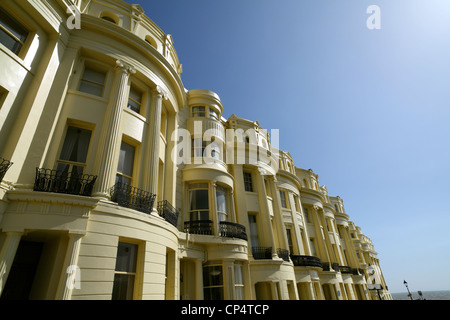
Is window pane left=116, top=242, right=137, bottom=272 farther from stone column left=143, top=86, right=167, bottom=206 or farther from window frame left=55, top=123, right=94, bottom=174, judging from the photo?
window frame left=55, top=123, right=94, bottom=174

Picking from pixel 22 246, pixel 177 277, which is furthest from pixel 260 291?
pixel 22 246

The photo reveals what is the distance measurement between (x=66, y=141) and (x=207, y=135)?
913cm

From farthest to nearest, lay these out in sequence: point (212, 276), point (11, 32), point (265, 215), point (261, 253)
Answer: point (265, 215)
point (261, 253)
point (212, 276)
point (11, 32)

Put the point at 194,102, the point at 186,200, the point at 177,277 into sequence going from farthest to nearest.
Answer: the point at 194,102 → the point at 186,200 → the point at 177,277

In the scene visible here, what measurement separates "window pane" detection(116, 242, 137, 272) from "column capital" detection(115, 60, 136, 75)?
23.8ft

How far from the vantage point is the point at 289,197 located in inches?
885

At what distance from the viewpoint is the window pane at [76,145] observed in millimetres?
8578

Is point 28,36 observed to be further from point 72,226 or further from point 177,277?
point 177,277

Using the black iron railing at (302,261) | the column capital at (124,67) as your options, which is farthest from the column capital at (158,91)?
the black iron railing at (302,261)

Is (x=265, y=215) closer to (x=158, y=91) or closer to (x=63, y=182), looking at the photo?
(x=158, y=91)

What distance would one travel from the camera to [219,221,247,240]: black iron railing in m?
13.3

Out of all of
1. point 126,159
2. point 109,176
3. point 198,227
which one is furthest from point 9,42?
point 198,227

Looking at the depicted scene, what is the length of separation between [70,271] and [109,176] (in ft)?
10.3

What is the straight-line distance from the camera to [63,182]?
25.1 ft
